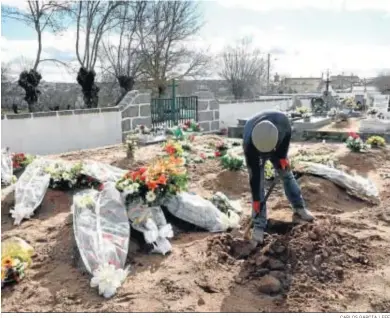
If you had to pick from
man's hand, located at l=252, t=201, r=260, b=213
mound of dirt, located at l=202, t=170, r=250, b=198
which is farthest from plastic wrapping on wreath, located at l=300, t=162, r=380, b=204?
man's hand, located at l=252, t=201, r=260, b=213

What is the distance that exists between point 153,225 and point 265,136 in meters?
1.16

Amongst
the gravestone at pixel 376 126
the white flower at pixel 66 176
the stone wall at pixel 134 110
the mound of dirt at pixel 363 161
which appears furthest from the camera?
the stone wall at pixel 134 110

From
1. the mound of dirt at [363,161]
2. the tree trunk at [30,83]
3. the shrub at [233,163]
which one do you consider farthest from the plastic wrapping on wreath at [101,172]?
the tree trunk at [30,83]

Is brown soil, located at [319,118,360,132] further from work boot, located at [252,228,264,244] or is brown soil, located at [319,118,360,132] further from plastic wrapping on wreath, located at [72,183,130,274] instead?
plastic wrapping on wreath, located at [72,183,130,274]

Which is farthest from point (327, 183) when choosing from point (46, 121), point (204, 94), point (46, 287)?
point (204, 94)

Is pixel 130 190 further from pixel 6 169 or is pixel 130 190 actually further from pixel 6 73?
pixel 6 73

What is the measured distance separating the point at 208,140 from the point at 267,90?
2119 centimetres

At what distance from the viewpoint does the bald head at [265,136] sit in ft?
10.3

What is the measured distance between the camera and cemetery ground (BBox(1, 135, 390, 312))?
8.46 feet

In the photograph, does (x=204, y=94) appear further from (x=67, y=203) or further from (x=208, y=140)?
(x=67, y=203)

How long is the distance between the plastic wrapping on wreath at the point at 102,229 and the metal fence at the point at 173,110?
6566 mm

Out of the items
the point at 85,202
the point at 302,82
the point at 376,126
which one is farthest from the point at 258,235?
the point at 302,82

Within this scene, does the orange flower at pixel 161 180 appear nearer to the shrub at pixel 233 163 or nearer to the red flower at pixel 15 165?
the shrub at pixel 233 163

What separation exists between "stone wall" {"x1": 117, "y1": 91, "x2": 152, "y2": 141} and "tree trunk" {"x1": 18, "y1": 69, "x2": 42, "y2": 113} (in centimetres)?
205
